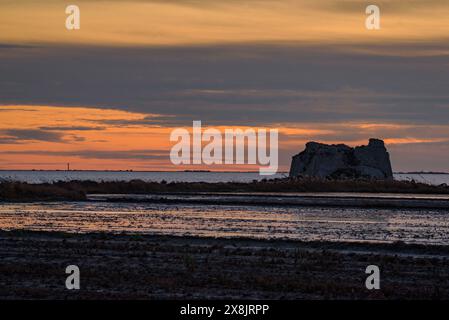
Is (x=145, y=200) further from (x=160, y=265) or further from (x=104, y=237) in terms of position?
(x=160, y=265)

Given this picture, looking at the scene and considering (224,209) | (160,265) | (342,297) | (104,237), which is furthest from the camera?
(224,209)

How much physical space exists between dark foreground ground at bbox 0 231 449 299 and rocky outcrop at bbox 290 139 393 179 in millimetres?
93772

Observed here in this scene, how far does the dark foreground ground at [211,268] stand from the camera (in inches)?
813

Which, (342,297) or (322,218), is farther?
(322,218)

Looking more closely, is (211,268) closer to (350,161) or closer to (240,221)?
(240,221)

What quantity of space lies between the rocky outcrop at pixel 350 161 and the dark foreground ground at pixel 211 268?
93.8 meters

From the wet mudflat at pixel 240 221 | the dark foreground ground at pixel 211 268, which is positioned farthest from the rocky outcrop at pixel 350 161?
the dark foreground ground at pixel 211 268

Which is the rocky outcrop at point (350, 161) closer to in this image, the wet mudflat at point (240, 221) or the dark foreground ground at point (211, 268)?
the wet mudflat at point (240, 221)

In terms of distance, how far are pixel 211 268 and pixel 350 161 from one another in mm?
106234

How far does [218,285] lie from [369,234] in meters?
18.0

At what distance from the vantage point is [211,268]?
82.3ft

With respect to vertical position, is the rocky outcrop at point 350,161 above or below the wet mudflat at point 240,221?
above
